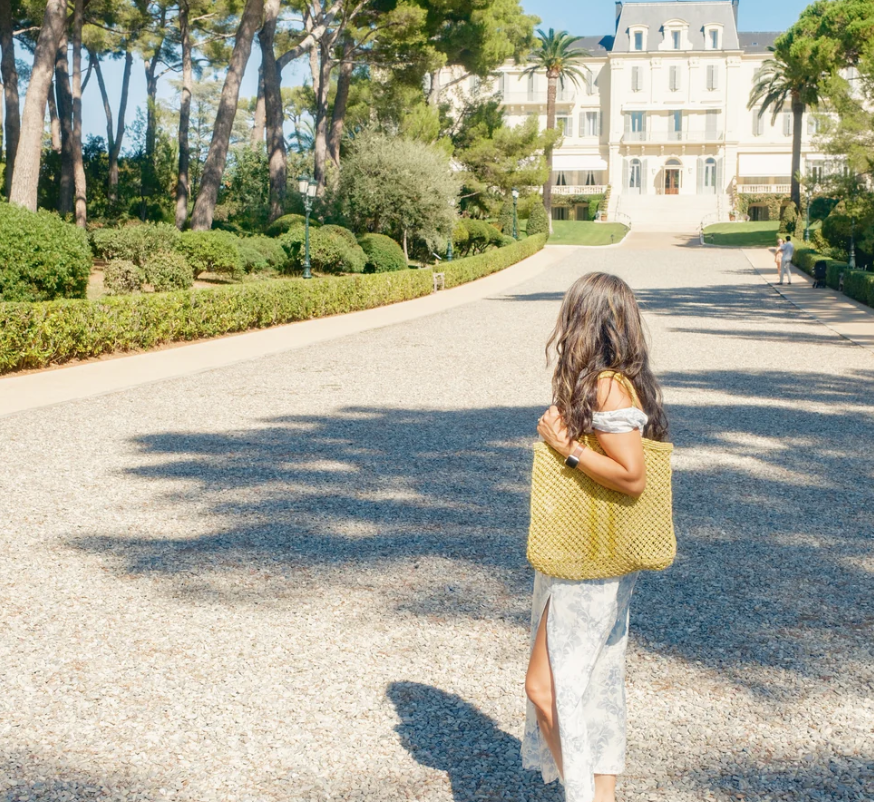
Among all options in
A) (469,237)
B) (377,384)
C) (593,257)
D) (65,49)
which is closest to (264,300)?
(377,384)

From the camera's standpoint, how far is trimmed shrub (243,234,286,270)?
79.7 ft

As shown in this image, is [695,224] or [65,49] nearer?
[65,49]

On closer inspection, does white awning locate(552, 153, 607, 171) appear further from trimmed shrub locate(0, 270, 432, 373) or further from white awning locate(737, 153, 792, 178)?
trimmed shrub locate(0, 270, 432, 373)

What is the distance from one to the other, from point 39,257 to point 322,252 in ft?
40.9

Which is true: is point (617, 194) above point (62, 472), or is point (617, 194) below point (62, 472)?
above

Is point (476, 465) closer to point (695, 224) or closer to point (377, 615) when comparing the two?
point (377, 615)

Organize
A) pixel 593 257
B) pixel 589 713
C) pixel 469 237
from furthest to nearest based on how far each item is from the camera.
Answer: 1. pixel 593 257
2. pixel 469 237
3. pixel 589 713

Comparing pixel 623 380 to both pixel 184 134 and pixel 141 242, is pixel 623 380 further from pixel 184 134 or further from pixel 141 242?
pixel 184 134

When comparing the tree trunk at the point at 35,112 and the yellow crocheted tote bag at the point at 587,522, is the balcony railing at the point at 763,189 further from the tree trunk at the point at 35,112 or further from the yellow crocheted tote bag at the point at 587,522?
the yellow crocheted tote bag at the point at 587,522

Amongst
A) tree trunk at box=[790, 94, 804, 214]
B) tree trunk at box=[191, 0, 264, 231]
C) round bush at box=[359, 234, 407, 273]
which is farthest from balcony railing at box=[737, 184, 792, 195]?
tree trunk at box=[191, 0, 264, 231]

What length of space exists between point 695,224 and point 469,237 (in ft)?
96.3

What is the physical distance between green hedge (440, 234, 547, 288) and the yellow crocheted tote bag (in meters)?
25.8

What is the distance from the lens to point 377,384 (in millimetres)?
11242

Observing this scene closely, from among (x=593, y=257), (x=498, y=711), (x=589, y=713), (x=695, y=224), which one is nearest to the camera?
(x=589, y=713)
